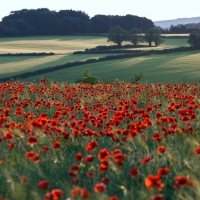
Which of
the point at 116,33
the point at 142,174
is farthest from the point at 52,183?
the point at 116,33

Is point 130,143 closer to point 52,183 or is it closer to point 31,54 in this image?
point 52,183

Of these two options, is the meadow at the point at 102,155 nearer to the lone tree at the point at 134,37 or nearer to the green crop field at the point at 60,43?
the green crop field at the point at 60,43

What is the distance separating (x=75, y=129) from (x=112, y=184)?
135 cm

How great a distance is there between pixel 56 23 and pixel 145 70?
63131 mm

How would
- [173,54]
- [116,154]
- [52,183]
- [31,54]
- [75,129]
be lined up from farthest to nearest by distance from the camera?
1. [31,54]
2. [173,54]
3. [75,129]
4. [52,183]
5. [116,154]

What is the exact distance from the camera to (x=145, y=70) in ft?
135

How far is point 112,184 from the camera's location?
4.97 metres

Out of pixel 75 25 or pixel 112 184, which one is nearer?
pixel 112 184

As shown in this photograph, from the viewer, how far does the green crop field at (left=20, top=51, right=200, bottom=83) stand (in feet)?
120

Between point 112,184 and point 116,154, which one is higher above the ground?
point 116,154

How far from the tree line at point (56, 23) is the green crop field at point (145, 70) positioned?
177 feet

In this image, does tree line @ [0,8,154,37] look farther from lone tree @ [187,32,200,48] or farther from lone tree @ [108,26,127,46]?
lone tree @ [187,32,200,48]

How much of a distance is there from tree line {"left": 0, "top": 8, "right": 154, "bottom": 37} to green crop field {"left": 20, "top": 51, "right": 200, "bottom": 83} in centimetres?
5385

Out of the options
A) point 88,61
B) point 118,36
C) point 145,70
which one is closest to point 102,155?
point 145,70
